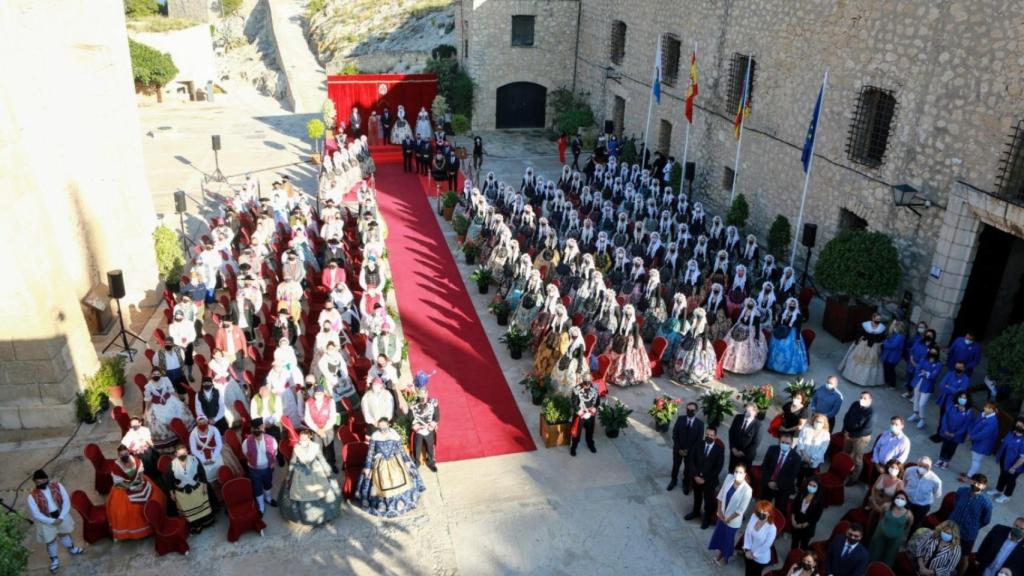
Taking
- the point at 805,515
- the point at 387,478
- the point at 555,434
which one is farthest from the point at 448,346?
the point at 805,515

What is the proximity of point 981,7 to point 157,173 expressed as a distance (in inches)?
1010

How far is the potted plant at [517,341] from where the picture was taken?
47.5 feet

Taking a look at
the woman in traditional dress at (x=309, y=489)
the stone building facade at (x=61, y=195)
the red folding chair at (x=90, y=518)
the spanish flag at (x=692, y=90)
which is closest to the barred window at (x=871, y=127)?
the spanish flag at (x=692, y=90)

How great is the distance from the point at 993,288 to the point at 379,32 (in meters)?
38.3

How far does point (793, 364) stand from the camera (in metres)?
14.2

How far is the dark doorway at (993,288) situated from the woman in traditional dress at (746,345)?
391cm

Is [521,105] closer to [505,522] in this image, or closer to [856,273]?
[856,273]

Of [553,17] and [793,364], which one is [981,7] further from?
[553,17]

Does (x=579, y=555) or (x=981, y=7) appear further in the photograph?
(x=981, y=7)

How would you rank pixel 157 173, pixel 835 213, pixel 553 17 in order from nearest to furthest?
pixel 835 213 < pixel 157 173 < pixel 553 17

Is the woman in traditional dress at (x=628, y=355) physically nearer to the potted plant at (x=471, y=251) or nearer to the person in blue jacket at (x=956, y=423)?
the person in blue jacket at (x=956, y=423)

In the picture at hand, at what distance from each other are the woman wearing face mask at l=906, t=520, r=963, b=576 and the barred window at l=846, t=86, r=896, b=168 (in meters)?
9.42

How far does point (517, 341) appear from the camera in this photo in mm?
14461

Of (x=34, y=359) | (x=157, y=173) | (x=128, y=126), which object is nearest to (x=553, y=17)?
(x=157, y=173)
